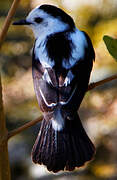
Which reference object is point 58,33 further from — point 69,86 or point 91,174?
point 91,174

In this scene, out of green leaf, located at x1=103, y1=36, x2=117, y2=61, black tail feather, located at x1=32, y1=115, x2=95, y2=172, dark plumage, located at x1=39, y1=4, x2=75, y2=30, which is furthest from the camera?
dark plumage, located at x1=39, y1=4, x2=75, y2=30

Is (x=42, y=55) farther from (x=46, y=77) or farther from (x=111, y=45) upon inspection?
(x=111, y=45)

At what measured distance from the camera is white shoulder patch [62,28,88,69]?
2350 mm

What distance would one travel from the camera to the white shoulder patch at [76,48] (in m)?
2.35

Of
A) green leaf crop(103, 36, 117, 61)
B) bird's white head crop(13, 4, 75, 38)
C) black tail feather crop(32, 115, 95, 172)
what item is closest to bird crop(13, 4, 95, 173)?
black tail feather crop(32, 115, 95, 172)

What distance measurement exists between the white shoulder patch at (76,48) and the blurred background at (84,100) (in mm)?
1700

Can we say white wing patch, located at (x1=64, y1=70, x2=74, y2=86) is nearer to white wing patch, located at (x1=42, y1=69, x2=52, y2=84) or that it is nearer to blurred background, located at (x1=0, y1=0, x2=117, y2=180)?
white wing patch, located at (x1=42, y1=69, x2=52, y2=84)

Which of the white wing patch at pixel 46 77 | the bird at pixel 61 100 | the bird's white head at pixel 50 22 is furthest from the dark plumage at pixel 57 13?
the white wing patch at pixel 46 77

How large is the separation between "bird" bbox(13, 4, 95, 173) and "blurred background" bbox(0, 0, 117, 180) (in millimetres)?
1902

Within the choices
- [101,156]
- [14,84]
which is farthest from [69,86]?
[14,84]

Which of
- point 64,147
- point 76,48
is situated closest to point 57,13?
point 76,48

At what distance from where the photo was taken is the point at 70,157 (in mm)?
2242

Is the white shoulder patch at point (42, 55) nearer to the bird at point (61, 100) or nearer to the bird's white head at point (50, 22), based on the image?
the bird at point (61, 100)

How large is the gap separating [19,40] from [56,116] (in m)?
2.75
